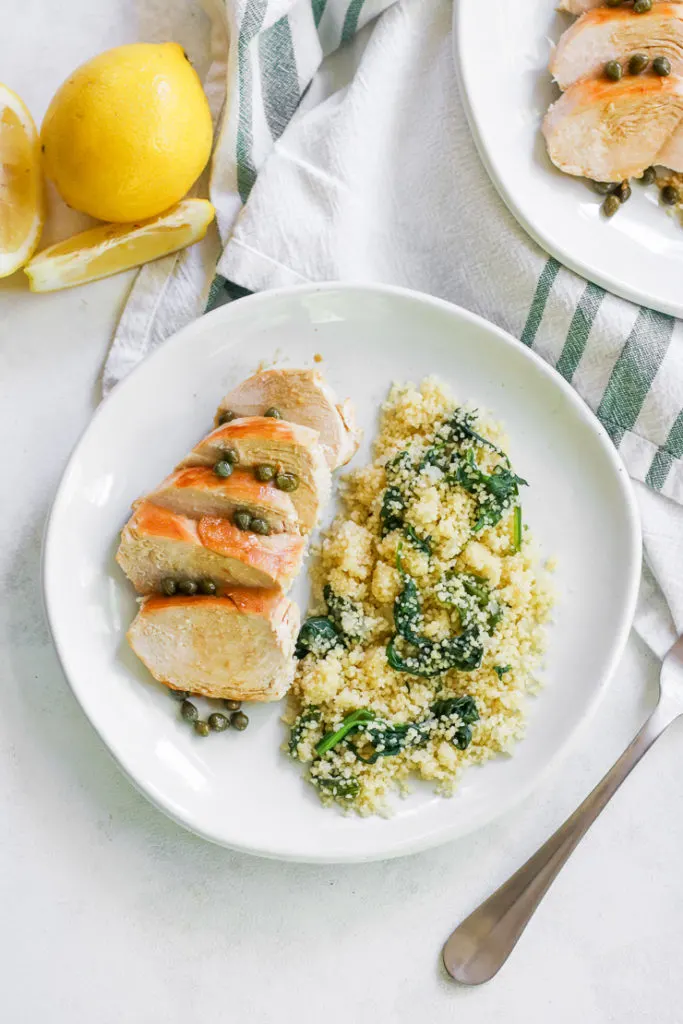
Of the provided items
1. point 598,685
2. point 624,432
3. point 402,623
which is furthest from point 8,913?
point 624,432

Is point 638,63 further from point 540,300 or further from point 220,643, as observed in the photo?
point 220,643

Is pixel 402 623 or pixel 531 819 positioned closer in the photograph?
pixel 402 623

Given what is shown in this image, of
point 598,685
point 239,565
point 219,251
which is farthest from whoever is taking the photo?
point 219,251

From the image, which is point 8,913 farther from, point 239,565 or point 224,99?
point 224,99

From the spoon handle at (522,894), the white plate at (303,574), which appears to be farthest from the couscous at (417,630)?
the spoon handle at (522,894)

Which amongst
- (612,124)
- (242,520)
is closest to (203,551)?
(242,520)

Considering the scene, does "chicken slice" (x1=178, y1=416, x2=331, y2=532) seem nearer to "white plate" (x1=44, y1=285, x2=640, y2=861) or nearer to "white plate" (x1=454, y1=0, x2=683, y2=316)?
"white plate" (x1=44, y1=285, x2=640, y2=861)

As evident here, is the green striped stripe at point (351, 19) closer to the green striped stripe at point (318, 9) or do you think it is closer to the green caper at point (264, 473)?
the green striped stripe at point (318, 9)
